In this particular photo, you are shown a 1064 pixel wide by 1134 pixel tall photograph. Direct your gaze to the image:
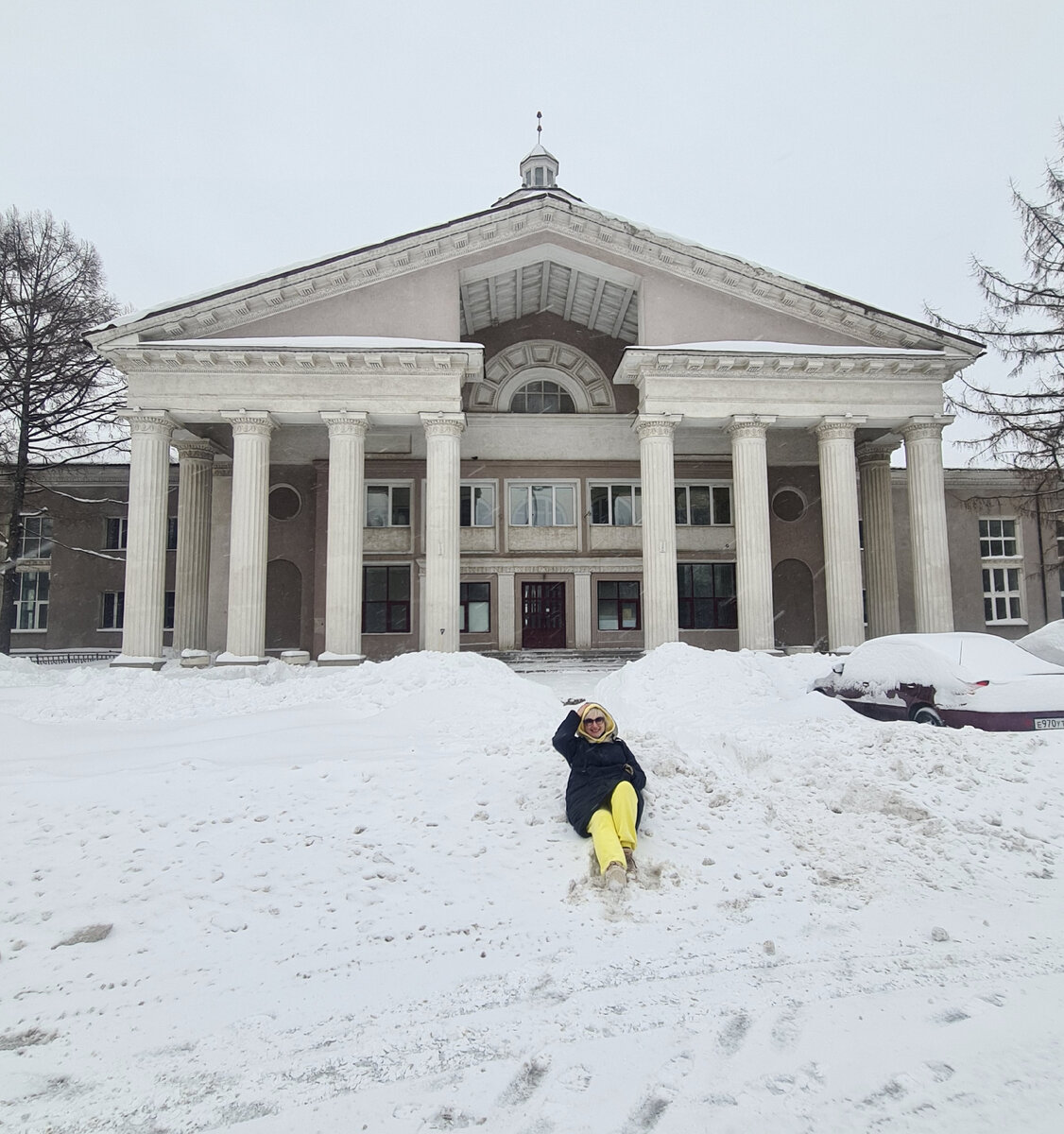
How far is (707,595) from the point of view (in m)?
25.2

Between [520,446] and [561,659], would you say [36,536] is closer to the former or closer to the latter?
[520,446]

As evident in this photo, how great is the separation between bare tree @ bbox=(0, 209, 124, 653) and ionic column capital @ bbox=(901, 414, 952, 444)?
23410 mm

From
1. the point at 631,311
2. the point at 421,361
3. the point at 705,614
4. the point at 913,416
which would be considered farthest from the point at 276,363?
the point at 913,416

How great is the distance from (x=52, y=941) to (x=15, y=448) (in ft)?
80.7

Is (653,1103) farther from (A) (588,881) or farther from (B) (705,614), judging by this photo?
(B) (705,614)

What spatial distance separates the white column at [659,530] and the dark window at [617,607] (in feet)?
16.5

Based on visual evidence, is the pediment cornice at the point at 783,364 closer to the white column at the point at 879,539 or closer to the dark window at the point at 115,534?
the white column at the point at 879,539

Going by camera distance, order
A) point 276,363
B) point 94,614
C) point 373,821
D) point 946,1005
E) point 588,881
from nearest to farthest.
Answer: point 946,1005, point 588,881, point 373,821, point 276,363, point 94,614

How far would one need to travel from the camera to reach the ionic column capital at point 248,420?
760 inches

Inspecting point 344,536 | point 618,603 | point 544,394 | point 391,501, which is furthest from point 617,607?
point 344,536

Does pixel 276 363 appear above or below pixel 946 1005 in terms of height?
above

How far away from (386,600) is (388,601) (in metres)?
0.07

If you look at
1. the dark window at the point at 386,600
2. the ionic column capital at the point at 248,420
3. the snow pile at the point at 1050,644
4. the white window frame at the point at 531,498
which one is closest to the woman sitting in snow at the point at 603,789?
the snow pile at the point at 1050,644

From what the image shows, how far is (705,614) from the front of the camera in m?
25.1
